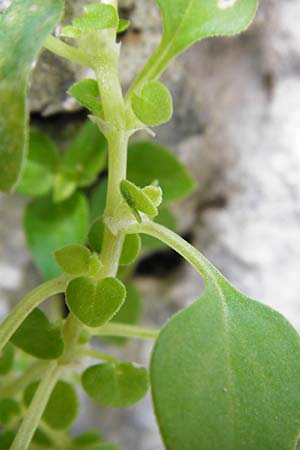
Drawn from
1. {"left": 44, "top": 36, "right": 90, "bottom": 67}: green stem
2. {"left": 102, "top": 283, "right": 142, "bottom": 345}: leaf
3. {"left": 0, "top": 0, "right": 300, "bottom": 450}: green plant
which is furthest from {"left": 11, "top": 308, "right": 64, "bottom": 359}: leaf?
{"left": 102, "top": 283, "right": 142, "bottom": 345}: leaf

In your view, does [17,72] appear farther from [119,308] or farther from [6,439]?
[6,439]

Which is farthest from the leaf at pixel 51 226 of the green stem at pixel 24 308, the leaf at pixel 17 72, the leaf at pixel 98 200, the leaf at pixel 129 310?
the leaf at pixel 17 72

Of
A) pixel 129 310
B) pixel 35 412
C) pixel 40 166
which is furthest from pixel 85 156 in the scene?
pixel 35 412

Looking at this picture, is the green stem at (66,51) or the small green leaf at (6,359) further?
the small green leaf at (6,359)

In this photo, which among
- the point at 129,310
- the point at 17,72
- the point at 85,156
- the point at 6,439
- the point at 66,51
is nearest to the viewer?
the point at 17,72

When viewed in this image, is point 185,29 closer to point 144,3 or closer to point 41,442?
point 144,3

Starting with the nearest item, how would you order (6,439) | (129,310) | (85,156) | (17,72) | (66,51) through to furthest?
(17,72)
(66,51)
(6,439)
(85,156)
(129,310)

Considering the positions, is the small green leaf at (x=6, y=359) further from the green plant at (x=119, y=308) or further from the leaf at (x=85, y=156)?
the leaf at (x=85, y=156)
